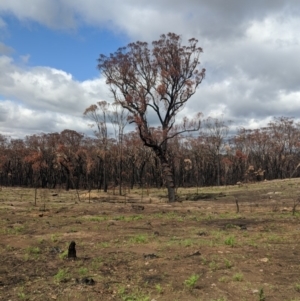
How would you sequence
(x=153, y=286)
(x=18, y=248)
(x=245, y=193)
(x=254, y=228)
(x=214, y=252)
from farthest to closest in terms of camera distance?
(x=245, y=193)
(x=254, y=228)
(x=18, y=248)
(x=214, y=252)
(x=153, y=286)

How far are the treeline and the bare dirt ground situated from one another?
40285 millimetres

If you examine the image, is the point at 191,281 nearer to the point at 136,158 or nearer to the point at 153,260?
the point at 153,260

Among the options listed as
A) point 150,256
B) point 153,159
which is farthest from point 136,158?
point 150,256

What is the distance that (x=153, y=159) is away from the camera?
5819 cm

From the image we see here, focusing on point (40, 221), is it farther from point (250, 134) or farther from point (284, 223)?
point (250, 134)

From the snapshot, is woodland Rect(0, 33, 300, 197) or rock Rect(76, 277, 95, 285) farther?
woodland Rect(0, 33, 300, 197)

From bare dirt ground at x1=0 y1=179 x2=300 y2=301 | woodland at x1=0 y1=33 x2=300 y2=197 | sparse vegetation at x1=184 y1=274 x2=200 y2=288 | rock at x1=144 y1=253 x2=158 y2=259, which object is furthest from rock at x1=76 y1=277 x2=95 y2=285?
woodland at x1=0 y1=33 x2=300 y2=197

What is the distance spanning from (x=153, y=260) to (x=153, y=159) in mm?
50390

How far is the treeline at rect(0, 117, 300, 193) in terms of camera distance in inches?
2195

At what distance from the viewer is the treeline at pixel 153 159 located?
55.8 metres

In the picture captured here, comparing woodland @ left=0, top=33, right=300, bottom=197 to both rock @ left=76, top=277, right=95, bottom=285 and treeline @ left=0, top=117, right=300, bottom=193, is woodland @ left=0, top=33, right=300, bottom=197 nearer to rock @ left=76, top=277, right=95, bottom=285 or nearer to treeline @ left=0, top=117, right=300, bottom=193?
treeline @ left=0, top=117, right=300, bottom=193

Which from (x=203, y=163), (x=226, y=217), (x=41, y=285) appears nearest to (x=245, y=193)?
(x=226, y=217)

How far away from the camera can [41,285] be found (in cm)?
615

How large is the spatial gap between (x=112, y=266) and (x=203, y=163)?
187 feet
